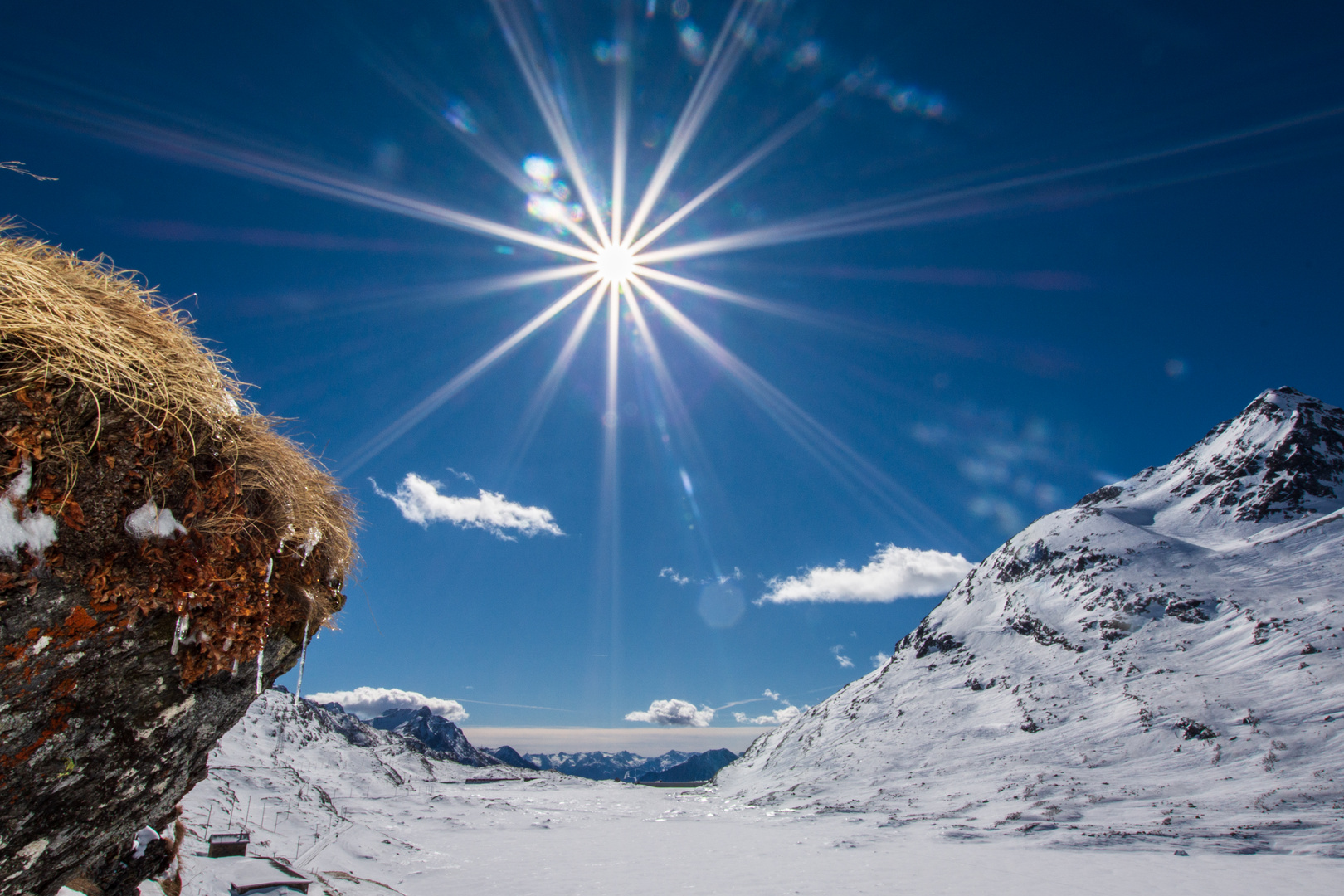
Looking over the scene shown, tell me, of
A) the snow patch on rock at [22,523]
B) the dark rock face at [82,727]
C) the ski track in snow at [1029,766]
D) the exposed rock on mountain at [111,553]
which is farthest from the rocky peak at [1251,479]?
the snow patch on rock at [22,523]

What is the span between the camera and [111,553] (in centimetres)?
281

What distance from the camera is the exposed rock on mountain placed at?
245cm

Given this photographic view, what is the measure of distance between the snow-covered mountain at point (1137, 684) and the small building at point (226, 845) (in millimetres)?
63971

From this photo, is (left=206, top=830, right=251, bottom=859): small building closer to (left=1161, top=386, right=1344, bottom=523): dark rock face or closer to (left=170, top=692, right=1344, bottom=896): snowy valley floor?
(left=170, top=692, right=1344, bottom=896): snowy valley floor

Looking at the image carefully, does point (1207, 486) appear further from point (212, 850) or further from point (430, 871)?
point (212, 850)

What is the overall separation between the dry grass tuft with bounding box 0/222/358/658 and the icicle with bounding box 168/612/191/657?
0.21 ft

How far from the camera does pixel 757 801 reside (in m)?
98.4

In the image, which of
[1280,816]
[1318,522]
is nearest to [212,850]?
[1280,816]

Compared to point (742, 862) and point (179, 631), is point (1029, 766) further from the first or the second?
point (179, 631)

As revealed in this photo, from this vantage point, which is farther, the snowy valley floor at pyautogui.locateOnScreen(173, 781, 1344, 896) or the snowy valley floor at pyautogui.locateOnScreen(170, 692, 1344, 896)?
the snowy valley floor at pyautogui.locateOnScreen(170, 692, 1344, 896)

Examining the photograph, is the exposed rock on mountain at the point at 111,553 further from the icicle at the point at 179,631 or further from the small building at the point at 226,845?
the small building at the point at 226,845

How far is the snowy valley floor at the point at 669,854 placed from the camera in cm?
3575

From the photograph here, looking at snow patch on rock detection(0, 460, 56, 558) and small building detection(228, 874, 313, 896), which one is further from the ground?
snow patch on rock detection(0, 460, 56, 558)

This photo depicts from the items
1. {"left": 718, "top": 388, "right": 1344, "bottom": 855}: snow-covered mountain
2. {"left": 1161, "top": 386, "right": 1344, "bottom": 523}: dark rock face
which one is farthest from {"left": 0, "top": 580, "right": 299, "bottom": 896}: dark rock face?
{"left": 1161, "top": 386, "right": 1344, "bottom": 523}: dark rock face
